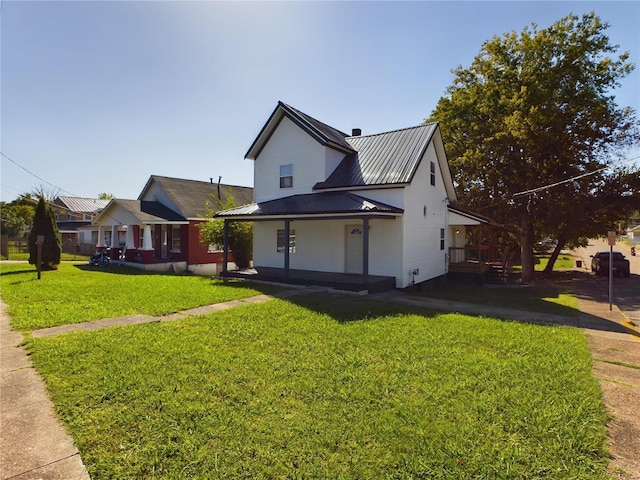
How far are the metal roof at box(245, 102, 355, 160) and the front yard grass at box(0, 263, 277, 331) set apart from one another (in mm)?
6973

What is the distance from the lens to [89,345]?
6.32 m

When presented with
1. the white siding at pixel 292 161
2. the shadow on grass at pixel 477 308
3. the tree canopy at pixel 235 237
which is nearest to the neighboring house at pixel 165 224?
the tree canopy at pixel 235 237

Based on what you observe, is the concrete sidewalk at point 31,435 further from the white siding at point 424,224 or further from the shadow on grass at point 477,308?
the white siding at point 424,224

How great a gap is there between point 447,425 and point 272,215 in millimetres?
11517

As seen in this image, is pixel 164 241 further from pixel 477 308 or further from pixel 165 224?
pixel 477 308

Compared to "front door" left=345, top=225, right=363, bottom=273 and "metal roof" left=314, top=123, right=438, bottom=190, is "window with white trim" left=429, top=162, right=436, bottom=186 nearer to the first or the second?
"metal roof" left=314, top=123, right=438, bottom=190

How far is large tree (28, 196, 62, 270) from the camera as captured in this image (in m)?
18.0

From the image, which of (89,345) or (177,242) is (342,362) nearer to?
(89,345)

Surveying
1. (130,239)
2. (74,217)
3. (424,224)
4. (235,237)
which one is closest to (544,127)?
(424,224)

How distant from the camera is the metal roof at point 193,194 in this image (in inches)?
903

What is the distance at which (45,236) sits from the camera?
18062 millimetres

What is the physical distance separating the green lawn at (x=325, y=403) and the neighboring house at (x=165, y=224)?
15368mm

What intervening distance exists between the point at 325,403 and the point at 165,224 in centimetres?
2181

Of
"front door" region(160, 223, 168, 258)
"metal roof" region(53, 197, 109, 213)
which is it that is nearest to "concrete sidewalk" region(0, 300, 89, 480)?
"front door" region(160, 223, 168, 258)
